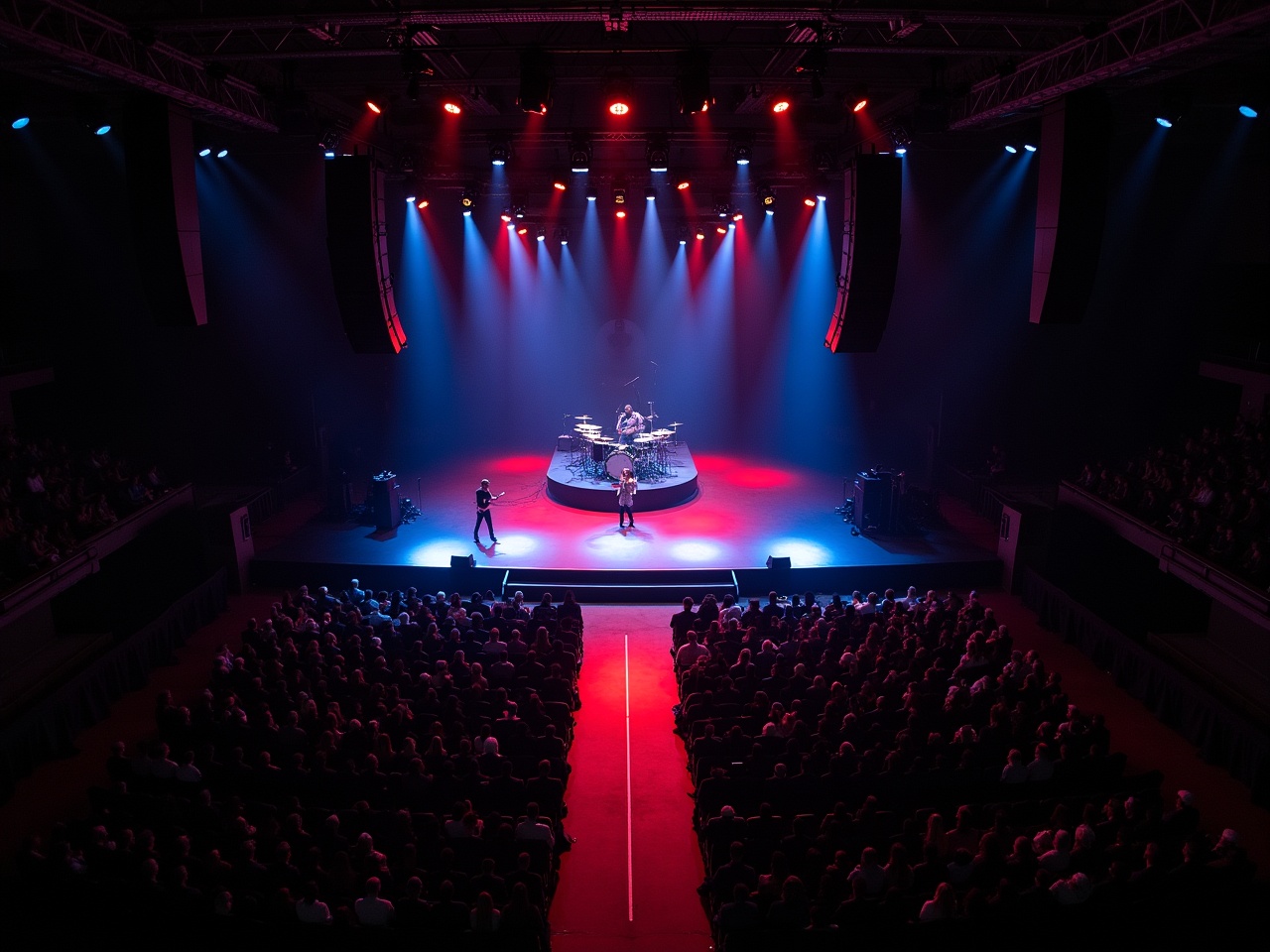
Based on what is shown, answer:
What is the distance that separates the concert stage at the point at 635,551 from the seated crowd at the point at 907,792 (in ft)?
10.8

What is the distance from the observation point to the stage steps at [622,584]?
14.6 metres

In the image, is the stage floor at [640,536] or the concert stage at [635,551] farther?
the stage floor at [640,536]

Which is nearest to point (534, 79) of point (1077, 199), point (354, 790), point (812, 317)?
point (1077, 199)

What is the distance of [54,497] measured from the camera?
46.8 feet

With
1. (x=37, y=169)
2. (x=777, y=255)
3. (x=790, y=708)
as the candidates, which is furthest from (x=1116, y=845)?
(x=37, y=169)

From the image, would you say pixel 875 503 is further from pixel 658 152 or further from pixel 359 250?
pixel 359 250

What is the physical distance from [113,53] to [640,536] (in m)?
10.9

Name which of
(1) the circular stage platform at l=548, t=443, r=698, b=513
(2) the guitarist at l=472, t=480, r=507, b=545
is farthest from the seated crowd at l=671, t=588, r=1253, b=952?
(1) the circular stage platform at l=548, t=443, r=698, b=513

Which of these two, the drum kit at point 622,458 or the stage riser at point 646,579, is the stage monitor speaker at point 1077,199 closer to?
the stage riser at point 646,579

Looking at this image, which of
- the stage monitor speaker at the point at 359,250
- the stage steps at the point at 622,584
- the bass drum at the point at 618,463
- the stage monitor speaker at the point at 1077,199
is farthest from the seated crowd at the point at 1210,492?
the stage monitor speaker at the point at 359,250

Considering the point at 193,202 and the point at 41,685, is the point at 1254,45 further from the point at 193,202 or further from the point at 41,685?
the point at 41,685

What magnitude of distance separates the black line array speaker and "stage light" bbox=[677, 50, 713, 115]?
4.78m

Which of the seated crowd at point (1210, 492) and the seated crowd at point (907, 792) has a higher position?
the seated crowd at point (1210, 492)

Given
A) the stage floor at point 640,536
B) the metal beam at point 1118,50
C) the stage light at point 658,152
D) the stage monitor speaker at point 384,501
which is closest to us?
the metal beam at point 1118,50
